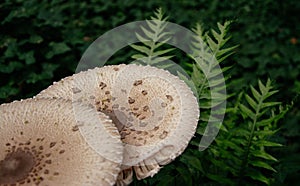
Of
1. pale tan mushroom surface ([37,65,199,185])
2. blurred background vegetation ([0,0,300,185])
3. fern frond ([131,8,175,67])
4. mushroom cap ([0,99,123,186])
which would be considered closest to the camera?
mushroom cap ([0,99,123,186])

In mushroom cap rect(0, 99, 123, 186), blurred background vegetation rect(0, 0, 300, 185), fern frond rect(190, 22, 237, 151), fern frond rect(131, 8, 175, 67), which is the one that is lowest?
mushroom cap rect(0, 99, 123, 186)

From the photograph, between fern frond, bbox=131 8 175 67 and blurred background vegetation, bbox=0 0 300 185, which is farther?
blurred background vegetation, bbox=0 0 300 185

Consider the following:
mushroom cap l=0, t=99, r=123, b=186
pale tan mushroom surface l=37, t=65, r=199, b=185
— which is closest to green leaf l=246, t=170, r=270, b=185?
pale tan mushroom surface l=37, t=65, r=199, b=185

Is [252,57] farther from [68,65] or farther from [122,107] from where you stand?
[122,107]

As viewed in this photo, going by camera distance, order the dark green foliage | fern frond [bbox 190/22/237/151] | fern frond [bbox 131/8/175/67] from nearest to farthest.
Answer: the dark green foliage → fern frond [bbox 190/22/237/151] → fern frond [bbox 131/8/175/67]

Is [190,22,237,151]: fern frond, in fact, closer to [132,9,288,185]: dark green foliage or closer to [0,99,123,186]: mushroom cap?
[132,9,288,185]: dark green foliage

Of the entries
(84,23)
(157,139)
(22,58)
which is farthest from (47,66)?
(157,139)

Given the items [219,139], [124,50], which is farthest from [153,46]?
[124,50]
